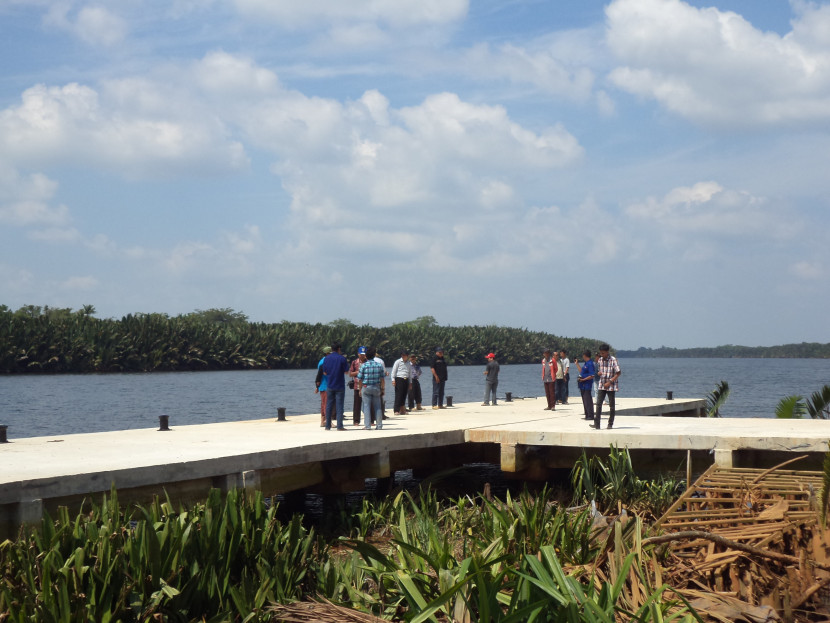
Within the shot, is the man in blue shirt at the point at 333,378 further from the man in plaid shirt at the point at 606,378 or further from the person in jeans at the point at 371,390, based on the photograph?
the man in plaid shirt at the point at 606,378

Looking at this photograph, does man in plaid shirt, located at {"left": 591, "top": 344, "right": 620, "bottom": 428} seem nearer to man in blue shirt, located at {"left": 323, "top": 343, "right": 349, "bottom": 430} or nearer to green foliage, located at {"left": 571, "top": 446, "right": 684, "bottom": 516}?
green foliage, located at {"left": 571, "top": 446, "right": 684, "bottom": 516}

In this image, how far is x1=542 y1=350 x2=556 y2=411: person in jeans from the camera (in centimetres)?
2269

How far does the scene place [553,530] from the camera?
303 inches

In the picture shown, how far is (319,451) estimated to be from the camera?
42.9 ft

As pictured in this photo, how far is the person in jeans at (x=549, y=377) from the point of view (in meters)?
22.7

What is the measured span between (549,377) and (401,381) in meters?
4.27

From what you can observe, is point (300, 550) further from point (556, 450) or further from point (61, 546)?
point (556, 450)

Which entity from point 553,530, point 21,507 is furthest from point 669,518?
point 21,507

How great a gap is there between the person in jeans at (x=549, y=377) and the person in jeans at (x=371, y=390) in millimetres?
7347

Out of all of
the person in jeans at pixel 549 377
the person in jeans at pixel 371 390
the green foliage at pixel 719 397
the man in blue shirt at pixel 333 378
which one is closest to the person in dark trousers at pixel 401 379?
the person in jeans at pixel 549 377

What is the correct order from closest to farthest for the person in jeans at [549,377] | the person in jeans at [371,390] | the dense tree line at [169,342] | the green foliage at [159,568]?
the green foliage at [159,568] < the person in jeans at [371,390] < the person in jeans at [549,377] < the dense tree line at [169,342]

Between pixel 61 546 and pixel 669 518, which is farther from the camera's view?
pixel 669 518

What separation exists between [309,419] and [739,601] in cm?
1554

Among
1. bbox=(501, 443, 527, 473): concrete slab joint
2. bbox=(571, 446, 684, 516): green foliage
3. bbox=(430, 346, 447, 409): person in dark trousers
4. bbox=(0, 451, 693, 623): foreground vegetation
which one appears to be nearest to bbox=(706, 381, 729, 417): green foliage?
bbox=(430, 346, 447, 409): person in dark trousers
